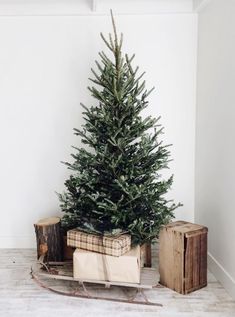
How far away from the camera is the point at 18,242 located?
3338 mm

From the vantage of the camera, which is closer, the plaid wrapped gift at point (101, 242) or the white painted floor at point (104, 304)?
the white painted floor at point (104, 304)

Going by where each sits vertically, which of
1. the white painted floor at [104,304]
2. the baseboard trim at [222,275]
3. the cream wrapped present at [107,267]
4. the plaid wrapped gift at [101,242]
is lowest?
the white painted floor at [104,304]

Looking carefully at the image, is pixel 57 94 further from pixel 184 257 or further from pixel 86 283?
pixel 184 257

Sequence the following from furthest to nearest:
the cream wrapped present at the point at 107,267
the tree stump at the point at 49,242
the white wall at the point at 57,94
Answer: the white wall at the point at 57,94, the tree stump at the point at 49,242, the cream wrapped present at the point at 107,267

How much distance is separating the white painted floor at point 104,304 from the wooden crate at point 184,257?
7cm

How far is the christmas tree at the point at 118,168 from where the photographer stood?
245cm

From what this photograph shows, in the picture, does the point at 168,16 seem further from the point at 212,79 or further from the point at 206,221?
the point at 206,221

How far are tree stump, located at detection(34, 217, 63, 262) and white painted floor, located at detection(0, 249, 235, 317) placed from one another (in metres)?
0.26

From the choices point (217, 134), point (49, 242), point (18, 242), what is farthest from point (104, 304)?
point (217, 134)

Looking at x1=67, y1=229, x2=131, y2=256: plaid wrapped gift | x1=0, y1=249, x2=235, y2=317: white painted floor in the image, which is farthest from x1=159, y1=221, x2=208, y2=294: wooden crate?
x1=67, y1=229, x2=131, y2=256: plaid wrapped gift

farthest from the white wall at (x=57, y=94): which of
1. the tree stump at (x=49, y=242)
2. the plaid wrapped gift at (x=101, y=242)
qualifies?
the plaid wrapped gift at (x=101, y=242)

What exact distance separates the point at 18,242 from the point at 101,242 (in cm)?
138

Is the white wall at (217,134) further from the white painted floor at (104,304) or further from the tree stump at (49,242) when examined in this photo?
the tree stump at (49,242)

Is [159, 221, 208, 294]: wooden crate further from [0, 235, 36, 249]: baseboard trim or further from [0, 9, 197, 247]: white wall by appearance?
[0, 235, 36, 249]: baseboard trim
